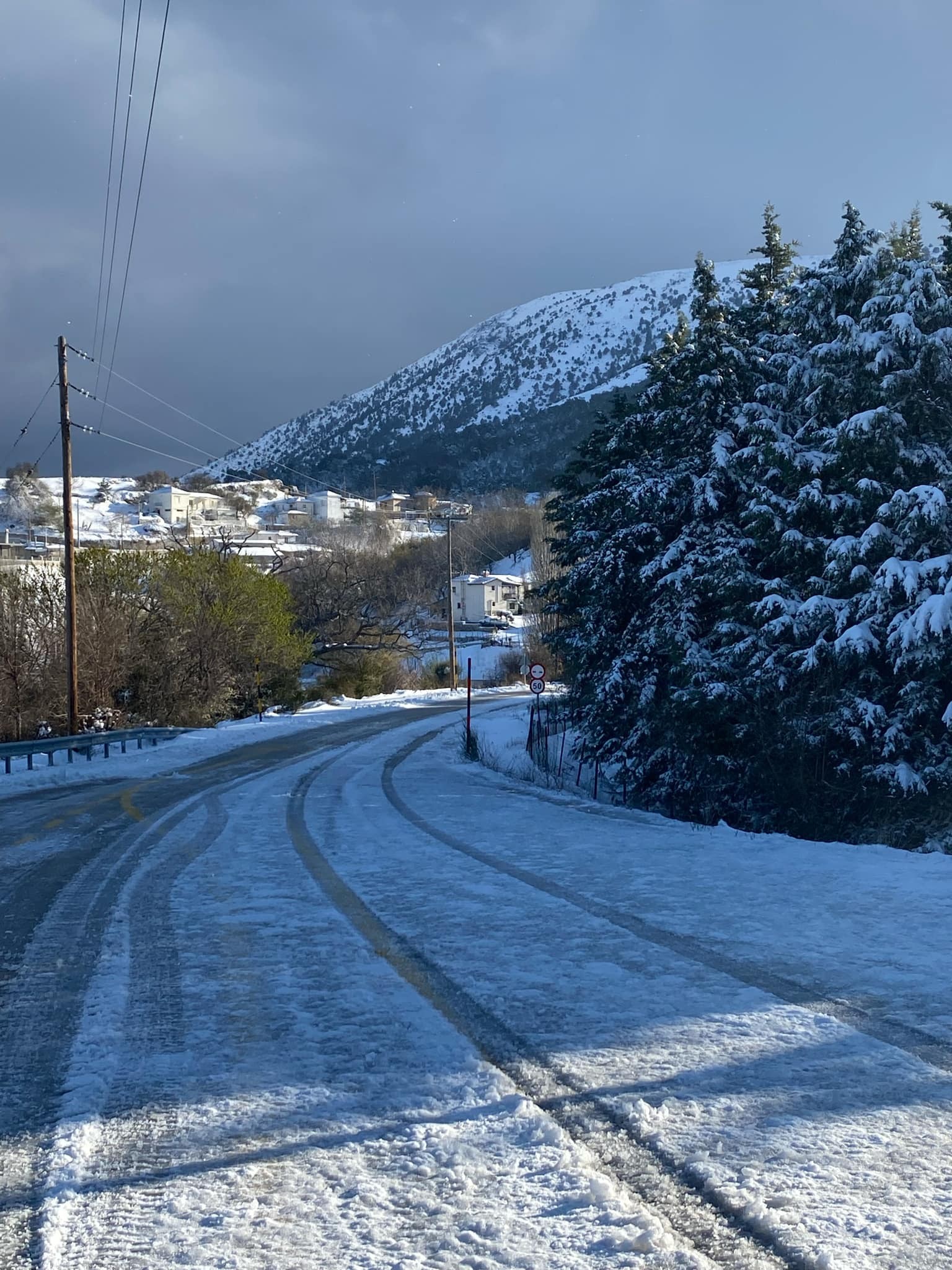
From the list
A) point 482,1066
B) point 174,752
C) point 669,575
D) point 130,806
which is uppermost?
point 669,575

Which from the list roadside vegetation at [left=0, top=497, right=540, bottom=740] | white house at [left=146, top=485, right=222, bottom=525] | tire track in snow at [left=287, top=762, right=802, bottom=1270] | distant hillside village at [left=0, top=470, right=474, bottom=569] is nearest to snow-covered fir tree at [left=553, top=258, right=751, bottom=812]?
tire track in snow at [left=287, top=762, right=802, bottom=1270]

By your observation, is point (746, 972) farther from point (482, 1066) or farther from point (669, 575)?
point (669, 575)

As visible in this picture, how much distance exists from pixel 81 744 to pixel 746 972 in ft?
68.2

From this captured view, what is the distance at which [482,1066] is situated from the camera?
14.0 ft

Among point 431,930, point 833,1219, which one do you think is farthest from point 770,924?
point 833,1219

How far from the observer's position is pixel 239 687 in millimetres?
42375

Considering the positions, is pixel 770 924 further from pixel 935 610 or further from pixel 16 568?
pixel 16 568

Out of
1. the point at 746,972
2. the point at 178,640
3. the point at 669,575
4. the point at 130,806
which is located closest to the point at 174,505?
the point at 178,640

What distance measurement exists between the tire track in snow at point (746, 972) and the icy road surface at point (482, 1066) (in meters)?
0.02

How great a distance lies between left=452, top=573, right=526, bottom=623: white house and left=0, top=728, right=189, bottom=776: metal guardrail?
8328cm

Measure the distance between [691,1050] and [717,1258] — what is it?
1.55m

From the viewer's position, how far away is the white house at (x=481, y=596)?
11306 centimetres

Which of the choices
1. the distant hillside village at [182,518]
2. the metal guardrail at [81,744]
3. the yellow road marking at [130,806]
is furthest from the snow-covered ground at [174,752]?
the distant hillside village at [182,518]

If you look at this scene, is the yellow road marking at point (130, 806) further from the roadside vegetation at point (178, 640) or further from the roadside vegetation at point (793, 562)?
the roadside vegetation at point (178, 640)
